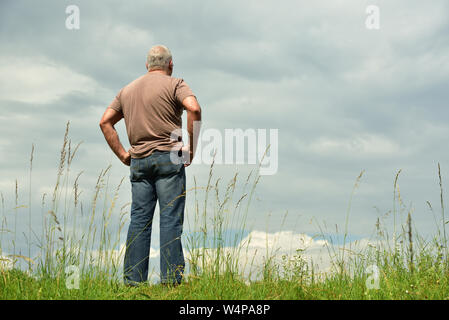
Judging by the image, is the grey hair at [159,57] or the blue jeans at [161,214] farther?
the grey hair at [159,57]

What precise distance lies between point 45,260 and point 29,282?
260 millimetres

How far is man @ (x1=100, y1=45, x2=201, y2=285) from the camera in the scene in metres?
4.86

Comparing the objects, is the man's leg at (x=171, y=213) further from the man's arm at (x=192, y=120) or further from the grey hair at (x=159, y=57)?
the grey hair at (x=159, y=57)

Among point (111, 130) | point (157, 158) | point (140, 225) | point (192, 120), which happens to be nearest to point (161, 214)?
point (140, 225)

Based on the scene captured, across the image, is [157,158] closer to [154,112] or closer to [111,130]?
[154,112]

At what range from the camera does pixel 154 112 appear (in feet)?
16.6

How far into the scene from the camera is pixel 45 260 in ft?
14.0

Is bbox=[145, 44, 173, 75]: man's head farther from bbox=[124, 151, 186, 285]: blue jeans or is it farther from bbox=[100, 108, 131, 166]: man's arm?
bbox=[124, 151, 186, 285]: blue jeans

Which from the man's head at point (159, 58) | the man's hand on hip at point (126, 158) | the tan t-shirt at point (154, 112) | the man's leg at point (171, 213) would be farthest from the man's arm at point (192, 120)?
the man's hand on hip at point (126, 158)

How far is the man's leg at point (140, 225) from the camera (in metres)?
5.05

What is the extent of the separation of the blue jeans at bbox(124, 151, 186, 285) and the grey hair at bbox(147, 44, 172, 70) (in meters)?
1.20
